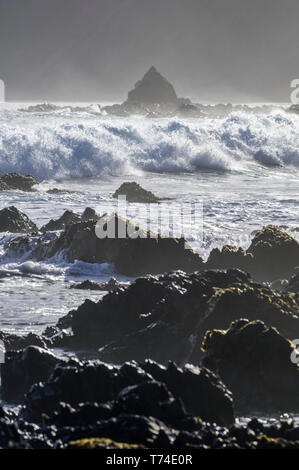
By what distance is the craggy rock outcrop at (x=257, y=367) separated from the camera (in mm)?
8656

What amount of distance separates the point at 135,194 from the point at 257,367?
66.3 feet

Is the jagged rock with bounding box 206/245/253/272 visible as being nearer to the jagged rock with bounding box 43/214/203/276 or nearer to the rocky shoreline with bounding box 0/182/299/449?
the jagged rock with bounding box 43/214/203/276

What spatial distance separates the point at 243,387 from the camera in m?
8.77

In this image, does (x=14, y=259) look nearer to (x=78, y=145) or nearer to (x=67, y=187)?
(x=67, y=187)

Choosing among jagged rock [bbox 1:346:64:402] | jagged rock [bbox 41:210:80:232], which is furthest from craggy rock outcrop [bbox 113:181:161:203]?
jagged rock [bbox 1:346:64:402]

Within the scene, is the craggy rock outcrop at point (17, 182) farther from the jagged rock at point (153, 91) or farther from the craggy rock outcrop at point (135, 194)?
the jagged rock at point (153, 91)

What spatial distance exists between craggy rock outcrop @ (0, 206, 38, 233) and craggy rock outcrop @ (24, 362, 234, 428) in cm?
1332

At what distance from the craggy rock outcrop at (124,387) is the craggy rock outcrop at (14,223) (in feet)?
43.7

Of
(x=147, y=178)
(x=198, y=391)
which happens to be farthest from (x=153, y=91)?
(x=198, y=391)

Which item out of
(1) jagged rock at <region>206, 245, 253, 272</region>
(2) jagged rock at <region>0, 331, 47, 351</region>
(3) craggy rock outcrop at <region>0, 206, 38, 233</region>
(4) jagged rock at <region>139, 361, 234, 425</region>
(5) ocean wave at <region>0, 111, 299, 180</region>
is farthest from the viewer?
(5) ocean wave at <region>0, 111, 299, 180</region>

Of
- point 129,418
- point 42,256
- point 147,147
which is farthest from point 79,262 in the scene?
point 147,147

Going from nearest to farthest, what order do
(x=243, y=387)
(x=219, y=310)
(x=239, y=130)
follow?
(x=243, y=387)
(x=219, y=310)
(x=239, y=130)

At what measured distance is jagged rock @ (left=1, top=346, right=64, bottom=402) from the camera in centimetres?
896

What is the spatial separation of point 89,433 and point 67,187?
101ft
